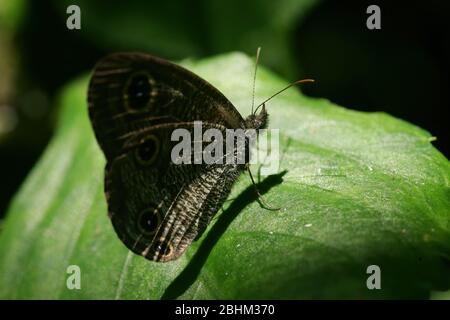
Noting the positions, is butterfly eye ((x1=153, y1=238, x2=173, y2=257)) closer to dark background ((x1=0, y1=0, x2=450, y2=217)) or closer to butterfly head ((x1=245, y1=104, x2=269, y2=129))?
butterfly head ((x1=245, y1=104, x2=269, y2=129))

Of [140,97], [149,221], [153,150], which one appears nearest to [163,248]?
[149,221]

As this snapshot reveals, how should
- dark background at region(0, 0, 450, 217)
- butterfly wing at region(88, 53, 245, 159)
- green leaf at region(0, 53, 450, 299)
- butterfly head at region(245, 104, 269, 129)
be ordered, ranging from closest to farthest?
green leaf at region(0, 53, 450, 299)
butterfly wing at region(88, 53, 245, 159)
butterfly head at region(245, 104, 269, 129)
dark background at region(0, 0, 450, 217)

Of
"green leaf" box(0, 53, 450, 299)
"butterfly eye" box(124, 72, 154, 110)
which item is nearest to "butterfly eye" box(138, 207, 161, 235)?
"green leaf" box(0, 53, 450, 299)

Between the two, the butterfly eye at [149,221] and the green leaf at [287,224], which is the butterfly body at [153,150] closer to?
the butterfly eye at [149,221]
